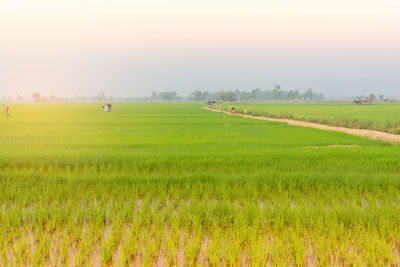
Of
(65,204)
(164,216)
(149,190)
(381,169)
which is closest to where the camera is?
(164,216)

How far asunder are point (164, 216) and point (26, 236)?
1.87 meters

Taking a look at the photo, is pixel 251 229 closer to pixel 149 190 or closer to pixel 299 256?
pixel 299 256

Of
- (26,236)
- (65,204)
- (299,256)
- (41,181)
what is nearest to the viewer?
(299,256)

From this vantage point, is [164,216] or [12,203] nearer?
[164,216]

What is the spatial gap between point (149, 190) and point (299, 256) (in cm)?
351

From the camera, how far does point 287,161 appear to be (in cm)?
876

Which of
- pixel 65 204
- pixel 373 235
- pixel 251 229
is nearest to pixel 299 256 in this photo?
pixel 251 229

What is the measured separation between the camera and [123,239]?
3895 mm

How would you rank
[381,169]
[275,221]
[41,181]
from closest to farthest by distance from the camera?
[275,221], [41,181], [381,169]

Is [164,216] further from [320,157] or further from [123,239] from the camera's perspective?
[320,157]

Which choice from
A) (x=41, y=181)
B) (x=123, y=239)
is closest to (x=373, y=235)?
(x=123, y=239)

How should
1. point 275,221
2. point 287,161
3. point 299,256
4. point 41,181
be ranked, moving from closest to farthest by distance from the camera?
point 299,256 → point 275,221 → point 41,181 → point 287,161

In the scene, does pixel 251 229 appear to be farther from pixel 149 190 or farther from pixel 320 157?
pixel 320 157

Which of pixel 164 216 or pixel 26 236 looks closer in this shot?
pixel 26 236
